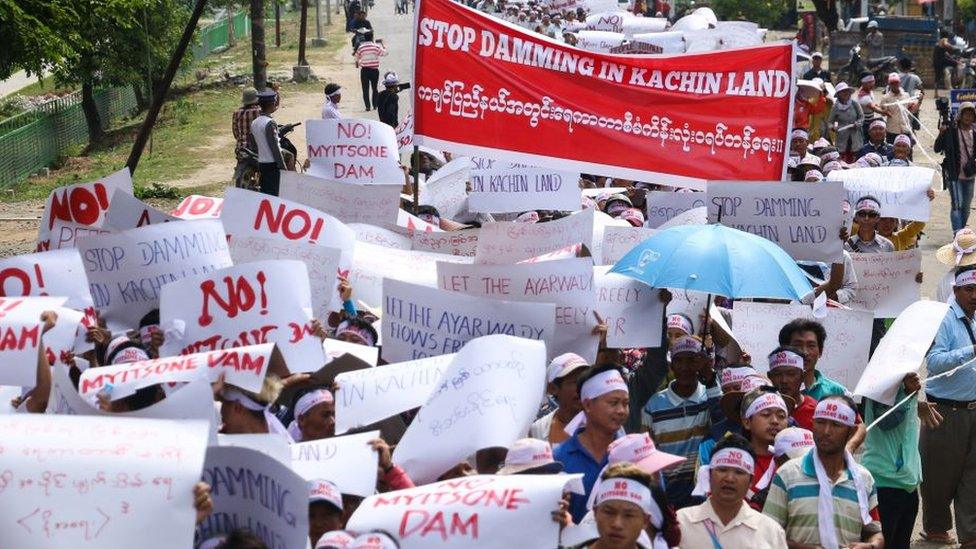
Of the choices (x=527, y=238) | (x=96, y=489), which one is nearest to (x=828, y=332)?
(x=527, y=238)

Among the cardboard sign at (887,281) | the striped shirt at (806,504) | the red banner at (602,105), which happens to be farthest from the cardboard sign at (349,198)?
the striped shirt at (806,504)

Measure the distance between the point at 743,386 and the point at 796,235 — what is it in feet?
9.32

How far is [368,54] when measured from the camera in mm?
29062

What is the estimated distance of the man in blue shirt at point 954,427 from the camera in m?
8.57

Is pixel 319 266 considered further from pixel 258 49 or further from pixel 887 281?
pixel 258 49

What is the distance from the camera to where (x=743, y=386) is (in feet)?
24.6

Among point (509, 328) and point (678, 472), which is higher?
point (509, 328)

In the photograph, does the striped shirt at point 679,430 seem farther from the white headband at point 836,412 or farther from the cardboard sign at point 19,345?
the cardboard sign at point 19,345

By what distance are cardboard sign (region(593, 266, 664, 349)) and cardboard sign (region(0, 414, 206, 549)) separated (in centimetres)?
378

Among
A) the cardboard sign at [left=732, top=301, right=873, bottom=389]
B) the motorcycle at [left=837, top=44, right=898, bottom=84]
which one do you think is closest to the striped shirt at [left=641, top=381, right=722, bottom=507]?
the cardboard sign at [left=732, top=301, right=873, bottom=389]

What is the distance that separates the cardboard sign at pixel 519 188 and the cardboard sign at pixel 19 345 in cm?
567

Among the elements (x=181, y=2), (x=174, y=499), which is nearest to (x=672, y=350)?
(x=174, y=499)

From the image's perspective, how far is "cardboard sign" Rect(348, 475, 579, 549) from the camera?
17.0 ft

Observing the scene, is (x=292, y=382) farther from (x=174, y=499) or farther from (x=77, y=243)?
(x=174, y=499)
